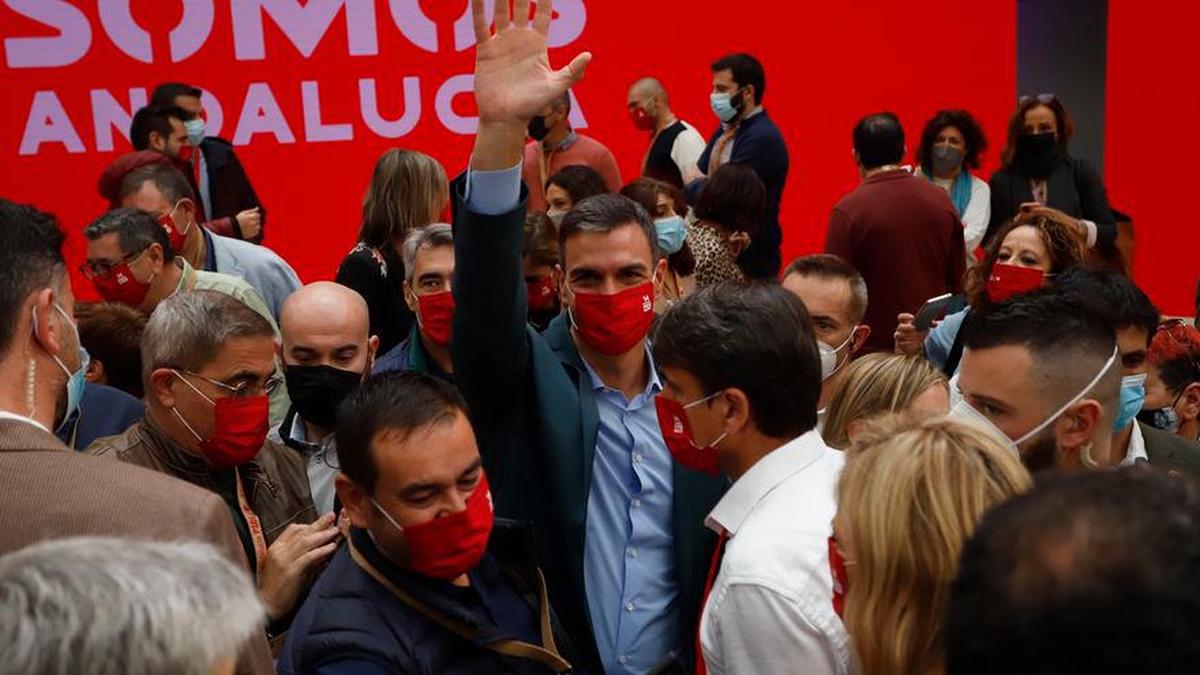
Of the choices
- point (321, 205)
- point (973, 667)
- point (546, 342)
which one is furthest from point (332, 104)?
point (973, 667)

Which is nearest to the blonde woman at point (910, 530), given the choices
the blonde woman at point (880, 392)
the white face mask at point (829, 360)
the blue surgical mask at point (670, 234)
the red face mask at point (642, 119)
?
the blonde woman at point (880, 392)

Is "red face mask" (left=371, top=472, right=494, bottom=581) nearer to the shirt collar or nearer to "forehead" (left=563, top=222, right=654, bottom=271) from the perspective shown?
the shirt collar

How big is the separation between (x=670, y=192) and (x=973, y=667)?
4694 millimetres

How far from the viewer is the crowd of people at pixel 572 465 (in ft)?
4.19

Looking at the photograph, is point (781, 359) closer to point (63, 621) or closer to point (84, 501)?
point (84, 501)

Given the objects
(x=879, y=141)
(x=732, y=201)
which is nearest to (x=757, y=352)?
(x=732, y=201)

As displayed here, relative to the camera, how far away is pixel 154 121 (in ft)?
23.6

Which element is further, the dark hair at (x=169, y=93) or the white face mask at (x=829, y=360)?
the dark hair at (x=169, y=93)

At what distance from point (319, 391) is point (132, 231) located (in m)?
1.61

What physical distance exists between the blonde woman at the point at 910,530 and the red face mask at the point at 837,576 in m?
0.04

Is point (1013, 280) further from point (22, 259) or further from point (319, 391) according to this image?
point (22, 259)

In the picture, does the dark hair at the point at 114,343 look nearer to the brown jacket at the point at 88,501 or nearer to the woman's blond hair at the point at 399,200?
the woman's blond hair at the point at 399,200

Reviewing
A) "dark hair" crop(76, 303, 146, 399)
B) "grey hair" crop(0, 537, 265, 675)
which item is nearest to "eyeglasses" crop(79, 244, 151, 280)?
"dark hair" crop(76, 303, 146, 399)

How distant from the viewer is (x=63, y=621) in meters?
1.27
